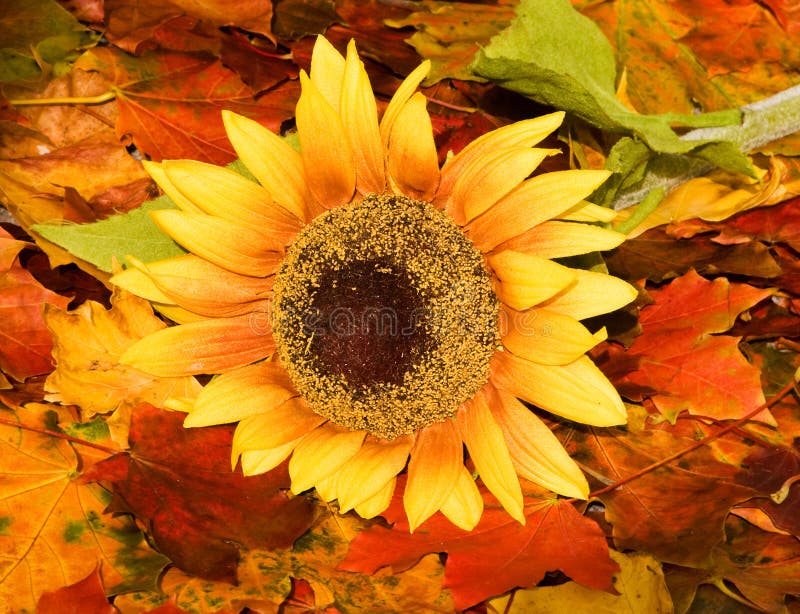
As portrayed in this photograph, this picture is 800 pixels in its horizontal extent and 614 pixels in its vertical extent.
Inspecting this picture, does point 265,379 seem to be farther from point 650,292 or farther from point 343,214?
point 650,292

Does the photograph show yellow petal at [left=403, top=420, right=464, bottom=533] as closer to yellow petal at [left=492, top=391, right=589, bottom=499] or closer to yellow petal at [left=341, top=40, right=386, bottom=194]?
yellow petal at [left=492, top=391, right=589, bottom=499]

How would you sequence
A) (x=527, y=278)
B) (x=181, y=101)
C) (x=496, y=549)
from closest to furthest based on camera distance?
1. (x=527, y=278)
2. (x=496, y=549)
3. (x=181, y=101)

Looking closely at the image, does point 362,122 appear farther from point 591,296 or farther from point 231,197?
point 591,296

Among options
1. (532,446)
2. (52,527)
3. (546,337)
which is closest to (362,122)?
(546,337)

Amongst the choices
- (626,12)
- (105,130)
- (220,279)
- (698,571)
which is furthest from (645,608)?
(105,130)

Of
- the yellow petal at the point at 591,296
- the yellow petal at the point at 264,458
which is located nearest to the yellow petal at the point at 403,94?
the yellow petal at the point at 591,296

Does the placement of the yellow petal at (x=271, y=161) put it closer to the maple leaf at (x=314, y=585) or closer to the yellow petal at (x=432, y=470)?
the yellow petal at (x=432, y=470)
